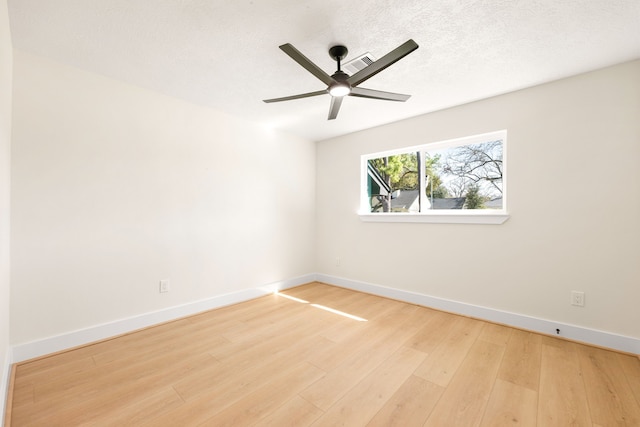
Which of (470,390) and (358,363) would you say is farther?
(358,363)

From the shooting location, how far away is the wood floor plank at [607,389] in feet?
4.65

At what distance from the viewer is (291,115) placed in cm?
314

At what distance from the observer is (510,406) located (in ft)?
4.91

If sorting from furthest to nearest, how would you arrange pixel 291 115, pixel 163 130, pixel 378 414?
pixel 291 115 → pixel 163 130 → pixel 378 414

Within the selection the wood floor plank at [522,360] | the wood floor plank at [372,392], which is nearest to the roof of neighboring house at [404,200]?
the wood floor plank at [522,360]

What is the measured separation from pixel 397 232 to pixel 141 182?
2864mm

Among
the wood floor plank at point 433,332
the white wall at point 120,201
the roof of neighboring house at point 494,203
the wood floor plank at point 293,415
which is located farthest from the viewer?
the roof of neighboring house at point 494,203

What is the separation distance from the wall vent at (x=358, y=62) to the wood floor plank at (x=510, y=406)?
236 centimetres

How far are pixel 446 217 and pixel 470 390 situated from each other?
1.74 m

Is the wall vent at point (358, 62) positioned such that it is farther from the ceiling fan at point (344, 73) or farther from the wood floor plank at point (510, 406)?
→ the wood floor plank at point (510, 406)

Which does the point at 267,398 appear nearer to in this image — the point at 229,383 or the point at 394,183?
the point at 229,383

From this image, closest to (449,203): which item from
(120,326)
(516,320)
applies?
(516,320)

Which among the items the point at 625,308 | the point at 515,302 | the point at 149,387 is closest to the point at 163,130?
the point at 149,387

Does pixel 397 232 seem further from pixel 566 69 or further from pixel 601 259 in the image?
pixel 566 69
